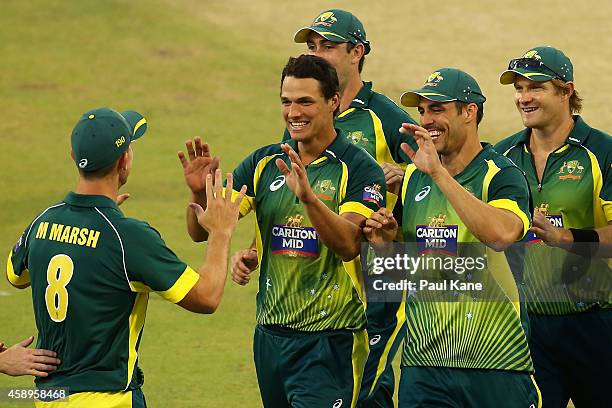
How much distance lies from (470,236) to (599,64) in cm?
1350

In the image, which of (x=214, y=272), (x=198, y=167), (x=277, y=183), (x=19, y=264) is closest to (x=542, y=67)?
(x=277, y=183)

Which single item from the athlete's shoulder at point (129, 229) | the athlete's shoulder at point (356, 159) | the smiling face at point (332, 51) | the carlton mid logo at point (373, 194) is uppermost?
the smiling face at point (332, 51)

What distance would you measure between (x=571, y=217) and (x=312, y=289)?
1614 millimetres

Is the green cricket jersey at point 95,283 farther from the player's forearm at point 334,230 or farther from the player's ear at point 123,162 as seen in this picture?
the player's forearm at point 334,230

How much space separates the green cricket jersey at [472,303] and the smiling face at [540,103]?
3.14ft

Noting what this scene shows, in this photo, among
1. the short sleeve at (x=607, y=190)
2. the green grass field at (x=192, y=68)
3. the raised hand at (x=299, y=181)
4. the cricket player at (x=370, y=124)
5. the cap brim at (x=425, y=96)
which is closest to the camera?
the raised hand at (x=299, y=181)

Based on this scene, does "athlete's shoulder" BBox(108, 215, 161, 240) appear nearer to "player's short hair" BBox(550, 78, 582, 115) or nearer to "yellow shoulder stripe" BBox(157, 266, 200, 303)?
"yellow shoulder stripe" BBox(157, 266, 200, 303)

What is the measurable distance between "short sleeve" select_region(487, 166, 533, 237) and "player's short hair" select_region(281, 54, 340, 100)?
104 cm

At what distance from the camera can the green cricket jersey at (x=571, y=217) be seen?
7527 millimetres

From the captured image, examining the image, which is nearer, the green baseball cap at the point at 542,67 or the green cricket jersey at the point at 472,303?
the green cricket jersey at the point at 472,303

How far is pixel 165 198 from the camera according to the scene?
15125 millimetres

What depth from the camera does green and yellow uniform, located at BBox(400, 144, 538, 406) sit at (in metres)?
6.67

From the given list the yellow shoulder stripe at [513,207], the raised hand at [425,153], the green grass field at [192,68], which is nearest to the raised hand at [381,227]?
the raised hand at [425,153]

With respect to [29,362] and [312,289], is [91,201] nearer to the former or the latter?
[29,362]
